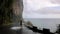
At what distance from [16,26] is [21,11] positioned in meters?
0.12

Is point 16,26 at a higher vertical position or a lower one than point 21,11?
lower

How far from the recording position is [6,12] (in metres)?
1.03

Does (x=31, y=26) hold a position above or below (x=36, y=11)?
below

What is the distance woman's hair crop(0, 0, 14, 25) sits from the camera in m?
1.03

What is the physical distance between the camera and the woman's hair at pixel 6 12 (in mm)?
1030

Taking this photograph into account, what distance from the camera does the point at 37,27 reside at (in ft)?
3.32

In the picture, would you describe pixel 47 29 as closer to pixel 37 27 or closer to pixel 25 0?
pixel 37 27

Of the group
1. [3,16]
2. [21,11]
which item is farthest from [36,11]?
[3,16]

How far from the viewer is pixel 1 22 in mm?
1033

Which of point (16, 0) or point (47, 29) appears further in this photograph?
point (16, 0)

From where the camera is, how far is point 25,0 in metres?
1.08

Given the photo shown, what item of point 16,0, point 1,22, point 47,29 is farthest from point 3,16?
point 47,29

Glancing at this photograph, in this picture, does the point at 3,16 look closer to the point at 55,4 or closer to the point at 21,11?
the point at 21,11

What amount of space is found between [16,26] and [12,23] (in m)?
0.04
